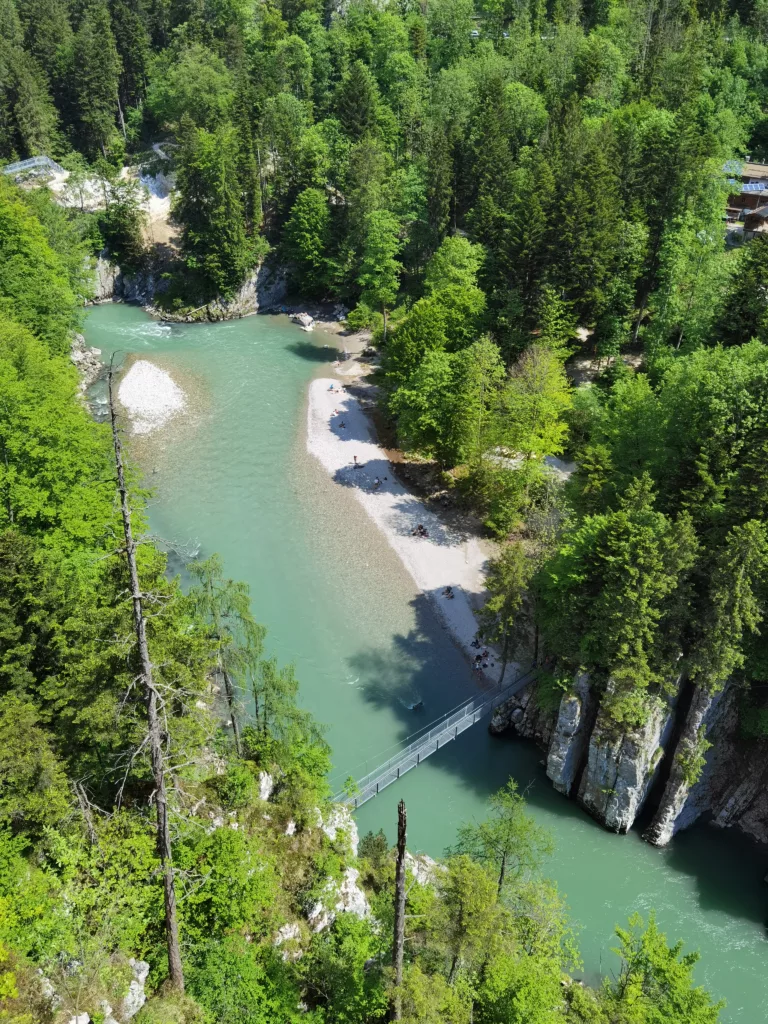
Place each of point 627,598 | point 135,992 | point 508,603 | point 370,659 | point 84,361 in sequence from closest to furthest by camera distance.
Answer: point 135,992 < point 627,598 < point 508,603 < point 370,659 < point 84,361

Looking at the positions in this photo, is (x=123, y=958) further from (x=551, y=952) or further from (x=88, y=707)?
(x=551, y=952)

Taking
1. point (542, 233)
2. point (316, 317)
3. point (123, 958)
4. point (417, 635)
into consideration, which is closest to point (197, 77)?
point (316, 317)

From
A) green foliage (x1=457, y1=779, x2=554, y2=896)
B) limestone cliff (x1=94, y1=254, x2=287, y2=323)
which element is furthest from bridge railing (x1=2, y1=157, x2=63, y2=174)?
green foliage (x1=457, y1=779, x2=554, y2=896)

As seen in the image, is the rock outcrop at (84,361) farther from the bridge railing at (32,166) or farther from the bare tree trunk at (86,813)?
the bare tree trunk at (86,813)

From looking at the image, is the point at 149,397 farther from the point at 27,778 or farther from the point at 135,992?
the point at 135,992

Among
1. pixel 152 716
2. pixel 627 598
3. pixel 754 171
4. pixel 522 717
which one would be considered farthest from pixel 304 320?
pixel 152 716

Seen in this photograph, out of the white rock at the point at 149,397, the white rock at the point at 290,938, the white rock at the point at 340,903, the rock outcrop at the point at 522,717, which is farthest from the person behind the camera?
the white rock at the point at 149,397

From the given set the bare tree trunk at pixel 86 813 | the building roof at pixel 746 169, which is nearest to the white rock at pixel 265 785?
the bare tree trunk at pixel 86 813

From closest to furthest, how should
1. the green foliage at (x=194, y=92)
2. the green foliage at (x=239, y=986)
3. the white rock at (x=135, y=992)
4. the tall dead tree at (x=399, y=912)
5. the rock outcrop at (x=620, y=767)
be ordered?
the tall dead tree at (x=399, y=912) < the white rock at (x=135, y=992) < the green foliage at (x=239, y=986) < the rock outcrop at (x=620, y=767) < the green foliage at (x=194, y=92)
